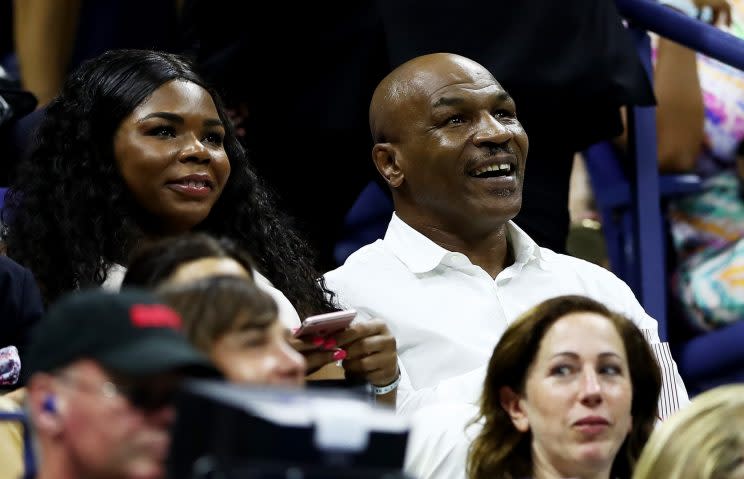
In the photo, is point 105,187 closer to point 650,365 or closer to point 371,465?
point 650,365

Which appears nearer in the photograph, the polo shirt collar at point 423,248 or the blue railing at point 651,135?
the polo shirt collar at point 423,248

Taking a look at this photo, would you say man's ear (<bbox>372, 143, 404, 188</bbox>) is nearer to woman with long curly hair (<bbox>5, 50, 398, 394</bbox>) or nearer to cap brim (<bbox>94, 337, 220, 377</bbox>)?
woman with long curly hair (<bbox>5, 50, 398, 394</bbox>)

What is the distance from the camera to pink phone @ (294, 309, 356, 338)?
2430mm

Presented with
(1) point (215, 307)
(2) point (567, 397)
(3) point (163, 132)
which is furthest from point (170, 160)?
(1) point (215, 307)

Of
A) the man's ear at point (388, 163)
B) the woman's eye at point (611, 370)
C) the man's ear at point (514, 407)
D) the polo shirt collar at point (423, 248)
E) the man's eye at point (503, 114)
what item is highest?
the man's eye at point (503, 114)

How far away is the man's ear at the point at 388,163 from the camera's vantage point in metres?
3.46

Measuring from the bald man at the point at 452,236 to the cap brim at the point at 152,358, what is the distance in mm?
1549

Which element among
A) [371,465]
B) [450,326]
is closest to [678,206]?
[450,326]

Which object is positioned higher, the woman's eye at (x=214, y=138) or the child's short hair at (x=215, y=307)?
the child's short hair at (x=215, y=307)

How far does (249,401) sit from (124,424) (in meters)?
0.15

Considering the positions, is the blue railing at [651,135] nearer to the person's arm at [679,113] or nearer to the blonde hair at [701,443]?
the person's arm at [679,113]

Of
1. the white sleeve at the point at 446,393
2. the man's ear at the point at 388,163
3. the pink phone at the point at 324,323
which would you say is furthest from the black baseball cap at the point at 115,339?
the man's ear at the point at 388,163

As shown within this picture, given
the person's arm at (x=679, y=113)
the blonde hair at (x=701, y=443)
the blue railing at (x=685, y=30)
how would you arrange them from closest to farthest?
the blonde hair at (x=701, y=443)
the blue railing at (x=685, y=30)
the person's arm at (x=679, y=113)

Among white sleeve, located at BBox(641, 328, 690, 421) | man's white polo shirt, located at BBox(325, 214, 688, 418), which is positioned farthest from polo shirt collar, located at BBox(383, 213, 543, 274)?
white sleeve, located at BBox(641, 328, 690, 421)
